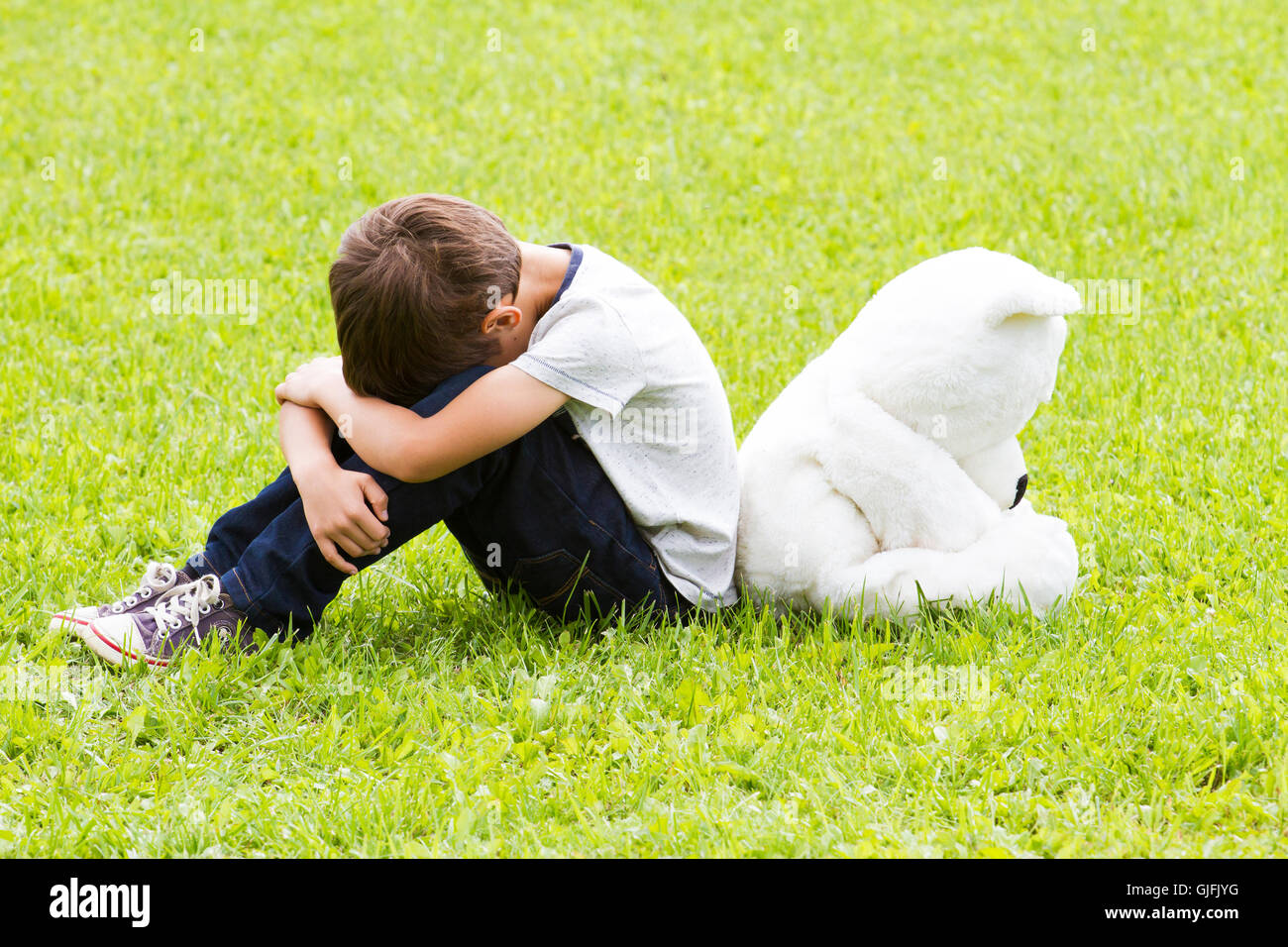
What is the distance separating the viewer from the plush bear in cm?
290

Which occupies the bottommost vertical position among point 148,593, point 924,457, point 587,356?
point 148,593

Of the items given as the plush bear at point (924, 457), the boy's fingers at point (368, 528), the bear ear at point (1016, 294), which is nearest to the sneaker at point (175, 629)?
the boy's fingers at point (368, 528)

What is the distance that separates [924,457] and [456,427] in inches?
40.7

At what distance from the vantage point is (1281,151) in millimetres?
6641

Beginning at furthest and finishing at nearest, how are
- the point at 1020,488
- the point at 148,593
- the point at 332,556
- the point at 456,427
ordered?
the point at 1020,488 → the point at 148,593 → the point at 332,556 → the point at 456,427

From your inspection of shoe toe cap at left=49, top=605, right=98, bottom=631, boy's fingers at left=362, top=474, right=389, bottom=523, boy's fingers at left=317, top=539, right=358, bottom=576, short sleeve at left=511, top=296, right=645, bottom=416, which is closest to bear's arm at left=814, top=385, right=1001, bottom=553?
short sleeve at left=511, top=296, right=645, bottom=416

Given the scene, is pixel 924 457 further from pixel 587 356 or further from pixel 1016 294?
pixel 587 356

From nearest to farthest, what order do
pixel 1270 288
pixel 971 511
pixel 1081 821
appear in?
pixel 1081 821
pixel 971 511
pixel 1270 288

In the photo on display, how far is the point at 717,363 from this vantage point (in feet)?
16.6

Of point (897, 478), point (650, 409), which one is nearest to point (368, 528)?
point (650, 409)

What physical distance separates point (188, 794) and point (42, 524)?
1518 millimetres

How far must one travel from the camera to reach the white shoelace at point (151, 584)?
3.10 m
